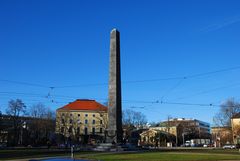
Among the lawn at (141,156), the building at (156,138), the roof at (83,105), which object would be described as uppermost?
the roof at (83,105)

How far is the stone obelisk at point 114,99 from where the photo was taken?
39000 millimetres

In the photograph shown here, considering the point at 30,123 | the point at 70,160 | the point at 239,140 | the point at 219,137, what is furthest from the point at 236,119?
the point at 70,160

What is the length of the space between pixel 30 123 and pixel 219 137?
46.6m

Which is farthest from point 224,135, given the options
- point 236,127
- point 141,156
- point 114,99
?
point 141,156

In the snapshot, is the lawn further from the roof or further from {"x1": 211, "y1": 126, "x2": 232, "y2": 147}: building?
the roof

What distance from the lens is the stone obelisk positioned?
128 feet

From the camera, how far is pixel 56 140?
91625 mm

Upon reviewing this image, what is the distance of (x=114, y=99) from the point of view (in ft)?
128

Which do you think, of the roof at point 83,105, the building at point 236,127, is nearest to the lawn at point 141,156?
the building at point 236,127

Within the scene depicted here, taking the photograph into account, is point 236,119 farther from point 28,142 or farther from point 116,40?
point 116,40

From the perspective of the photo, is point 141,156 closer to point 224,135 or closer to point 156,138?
point 224,135

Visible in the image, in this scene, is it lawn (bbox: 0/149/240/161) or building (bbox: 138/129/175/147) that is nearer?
lawn (bbox: 0/149/240/161)

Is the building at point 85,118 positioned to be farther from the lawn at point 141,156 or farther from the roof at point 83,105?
the lawn at point 141,156

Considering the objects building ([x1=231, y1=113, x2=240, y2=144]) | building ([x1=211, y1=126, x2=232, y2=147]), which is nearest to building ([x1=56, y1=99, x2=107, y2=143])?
building ([x1=211, y1=126, x2=232, y2=147])
